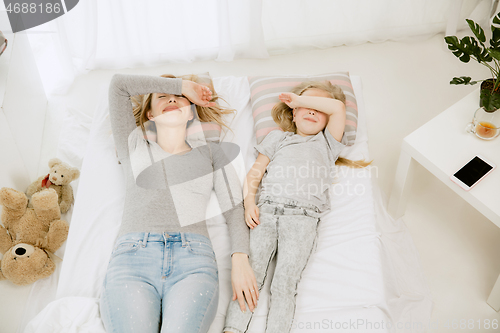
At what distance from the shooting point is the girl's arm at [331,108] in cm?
166

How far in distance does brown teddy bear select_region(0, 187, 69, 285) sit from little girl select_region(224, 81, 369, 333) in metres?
0.79

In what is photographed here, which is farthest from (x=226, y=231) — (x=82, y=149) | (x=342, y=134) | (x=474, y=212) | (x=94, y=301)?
(x=474, y=212)

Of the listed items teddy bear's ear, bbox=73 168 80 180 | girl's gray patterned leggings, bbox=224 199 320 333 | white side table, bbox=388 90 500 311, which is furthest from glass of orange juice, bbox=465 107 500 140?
teddy bear's ear, bbox=73 168 80 180

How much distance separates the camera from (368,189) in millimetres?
1620

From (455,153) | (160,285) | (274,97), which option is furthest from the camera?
(274,97)

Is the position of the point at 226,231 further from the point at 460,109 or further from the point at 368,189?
the point at 460,109

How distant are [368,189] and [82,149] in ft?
4.39

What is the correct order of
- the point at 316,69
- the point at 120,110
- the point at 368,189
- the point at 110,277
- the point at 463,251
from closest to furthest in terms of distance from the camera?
the point at 110,277, the point at 120,110, the point at 368,189, the point at 463,251, the point at 316,69

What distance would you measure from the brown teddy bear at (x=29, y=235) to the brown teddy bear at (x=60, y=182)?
0.31 feet

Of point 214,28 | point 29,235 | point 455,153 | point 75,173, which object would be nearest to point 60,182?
point 75,173

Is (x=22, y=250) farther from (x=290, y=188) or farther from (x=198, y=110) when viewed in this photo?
(x=290, y=188)

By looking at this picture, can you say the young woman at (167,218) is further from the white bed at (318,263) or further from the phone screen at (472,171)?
the phone screen at (472,171)

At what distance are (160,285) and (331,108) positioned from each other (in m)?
0.94

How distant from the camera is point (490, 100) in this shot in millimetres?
1472
